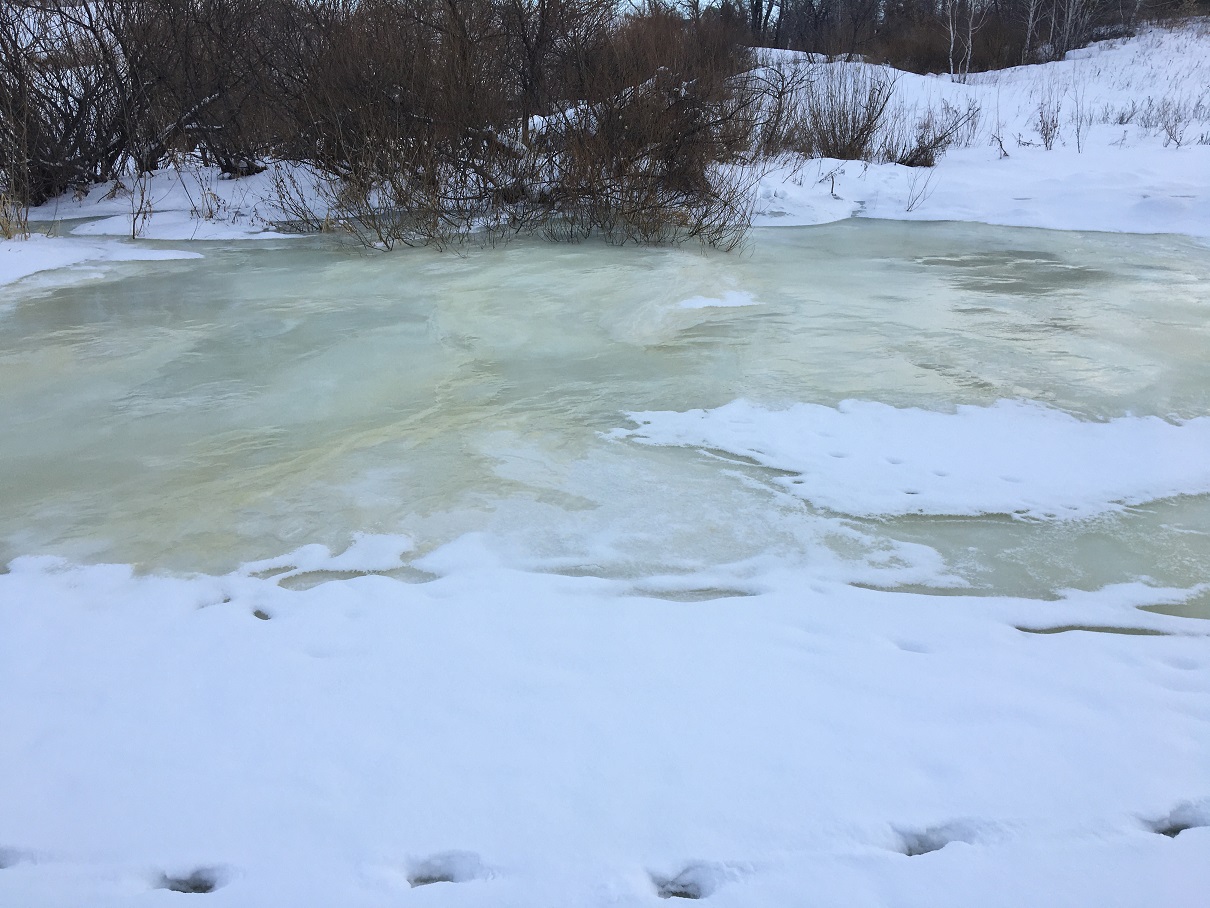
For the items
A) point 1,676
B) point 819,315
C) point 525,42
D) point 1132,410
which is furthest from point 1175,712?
point 525,42

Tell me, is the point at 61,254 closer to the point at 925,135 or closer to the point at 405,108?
the point at 405,108

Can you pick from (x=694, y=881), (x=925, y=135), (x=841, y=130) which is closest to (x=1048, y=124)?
(x=925, y=135)

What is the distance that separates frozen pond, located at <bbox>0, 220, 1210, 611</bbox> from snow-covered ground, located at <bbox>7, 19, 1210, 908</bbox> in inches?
6.3

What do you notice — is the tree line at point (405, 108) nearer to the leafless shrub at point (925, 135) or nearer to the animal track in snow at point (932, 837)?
the leafless shrub at point (925, 135)

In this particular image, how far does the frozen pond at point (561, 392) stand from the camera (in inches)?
123

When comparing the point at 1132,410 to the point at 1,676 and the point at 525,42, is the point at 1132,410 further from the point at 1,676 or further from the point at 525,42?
the point at 525,42

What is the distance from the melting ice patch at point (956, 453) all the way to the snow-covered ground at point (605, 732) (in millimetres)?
35

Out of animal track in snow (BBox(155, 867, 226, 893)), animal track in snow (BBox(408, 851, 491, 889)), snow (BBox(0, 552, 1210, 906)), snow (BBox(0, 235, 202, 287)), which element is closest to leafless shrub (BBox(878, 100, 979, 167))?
snow (BBox(0, 235, 202, 287))

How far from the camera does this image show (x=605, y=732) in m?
2.17

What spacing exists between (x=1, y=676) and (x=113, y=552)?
70 cm

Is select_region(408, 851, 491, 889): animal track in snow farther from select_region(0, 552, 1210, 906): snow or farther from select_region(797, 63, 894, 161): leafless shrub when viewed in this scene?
select_region(797, 63, 894, 161): leafless shrub

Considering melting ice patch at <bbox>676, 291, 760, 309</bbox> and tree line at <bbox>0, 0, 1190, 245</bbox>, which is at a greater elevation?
tree line at <bbox>0, 0, 1190, 245</bbox>

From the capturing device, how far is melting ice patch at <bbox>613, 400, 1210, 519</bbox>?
3.43m

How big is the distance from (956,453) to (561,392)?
1.94 meters
